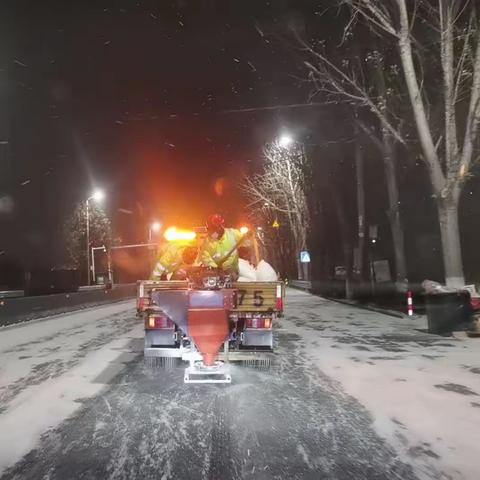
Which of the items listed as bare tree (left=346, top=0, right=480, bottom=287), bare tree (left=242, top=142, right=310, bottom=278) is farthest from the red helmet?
bare tree (left=242, top=142, right=310, bottom=278)

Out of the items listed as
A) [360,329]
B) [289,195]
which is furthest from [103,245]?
[360,329]

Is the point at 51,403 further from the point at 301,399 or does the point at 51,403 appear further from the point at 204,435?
the point at 301,399

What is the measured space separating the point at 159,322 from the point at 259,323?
146cm

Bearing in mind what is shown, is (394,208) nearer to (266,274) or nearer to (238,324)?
(266,274)

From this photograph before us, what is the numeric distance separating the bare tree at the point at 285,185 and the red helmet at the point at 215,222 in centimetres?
2908

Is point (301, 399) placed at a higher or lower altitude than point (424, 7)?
lower

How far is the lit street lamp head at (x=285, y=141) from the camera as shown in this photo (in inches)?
1357

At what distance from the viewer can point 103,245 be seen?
228 ft

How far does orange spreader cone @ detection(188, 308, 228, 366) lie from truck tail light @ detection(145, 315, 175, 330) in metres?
1.35

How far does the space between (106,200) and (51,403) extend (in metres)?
78.5

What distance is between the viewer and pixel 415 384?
812 cm

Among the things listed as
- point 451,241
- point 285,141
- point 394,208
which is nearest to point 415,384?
point 451,241

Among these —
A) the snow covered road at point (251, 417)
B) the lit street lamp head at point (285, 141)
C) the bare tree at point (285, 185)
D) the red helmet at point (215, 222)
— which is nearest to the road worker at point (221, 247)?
the red helmet at point (215, 222)

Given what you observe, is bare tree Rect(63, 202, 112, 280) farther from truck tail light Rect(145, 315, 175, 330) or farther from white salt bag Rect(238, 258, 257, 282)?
truck tail light Rect(145, 315, 175, 330)
